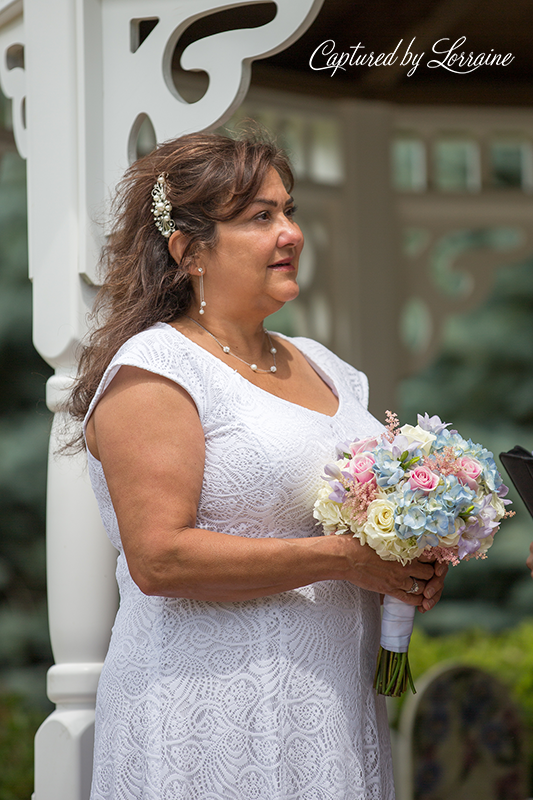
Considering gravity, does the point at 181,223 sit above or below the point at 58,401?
above

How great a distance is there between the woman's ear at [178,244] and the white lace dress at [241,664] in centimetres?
20

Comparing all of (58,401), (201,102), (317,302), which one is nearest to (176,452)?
(58,401)

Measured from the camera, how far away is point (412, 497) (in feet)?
5.51

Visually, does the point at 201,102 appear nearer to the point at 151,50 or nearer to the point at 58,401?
the point at 151,50

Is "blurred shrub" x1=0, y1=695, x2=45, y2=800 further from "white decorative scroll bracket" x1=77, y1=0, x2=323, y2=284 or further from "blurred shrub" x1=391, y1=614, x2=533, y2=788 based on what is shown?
"white decorative scroll bracket" x1=77, y1=0, x2=323, y2=284

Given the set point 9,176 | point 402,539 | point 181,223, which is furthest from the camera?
point 9,176

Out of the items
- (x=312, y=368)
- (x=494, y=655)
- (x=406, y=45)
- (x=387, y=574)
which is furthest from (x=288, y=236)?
(x=494, y=655)

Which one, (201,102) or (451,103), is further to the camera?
(451,103)

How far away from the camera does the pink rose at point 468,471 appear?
176 cm

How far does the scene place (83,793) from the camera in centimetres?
215

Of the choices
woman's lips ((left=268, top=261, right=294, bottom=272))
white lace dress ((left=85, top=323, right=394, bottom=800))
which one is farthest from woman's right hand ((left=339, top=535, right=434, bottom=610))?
woman's lips ((left=268, top=261, right=294, bottom=272))

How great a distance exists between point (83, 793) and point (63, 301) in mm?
1195

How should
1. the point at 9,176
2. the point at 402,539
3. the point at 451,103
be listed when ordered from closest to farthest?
the point at 402,539
the point at 451,103
the point at 9,176

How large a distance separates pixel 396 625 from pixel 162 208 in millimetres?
1037
